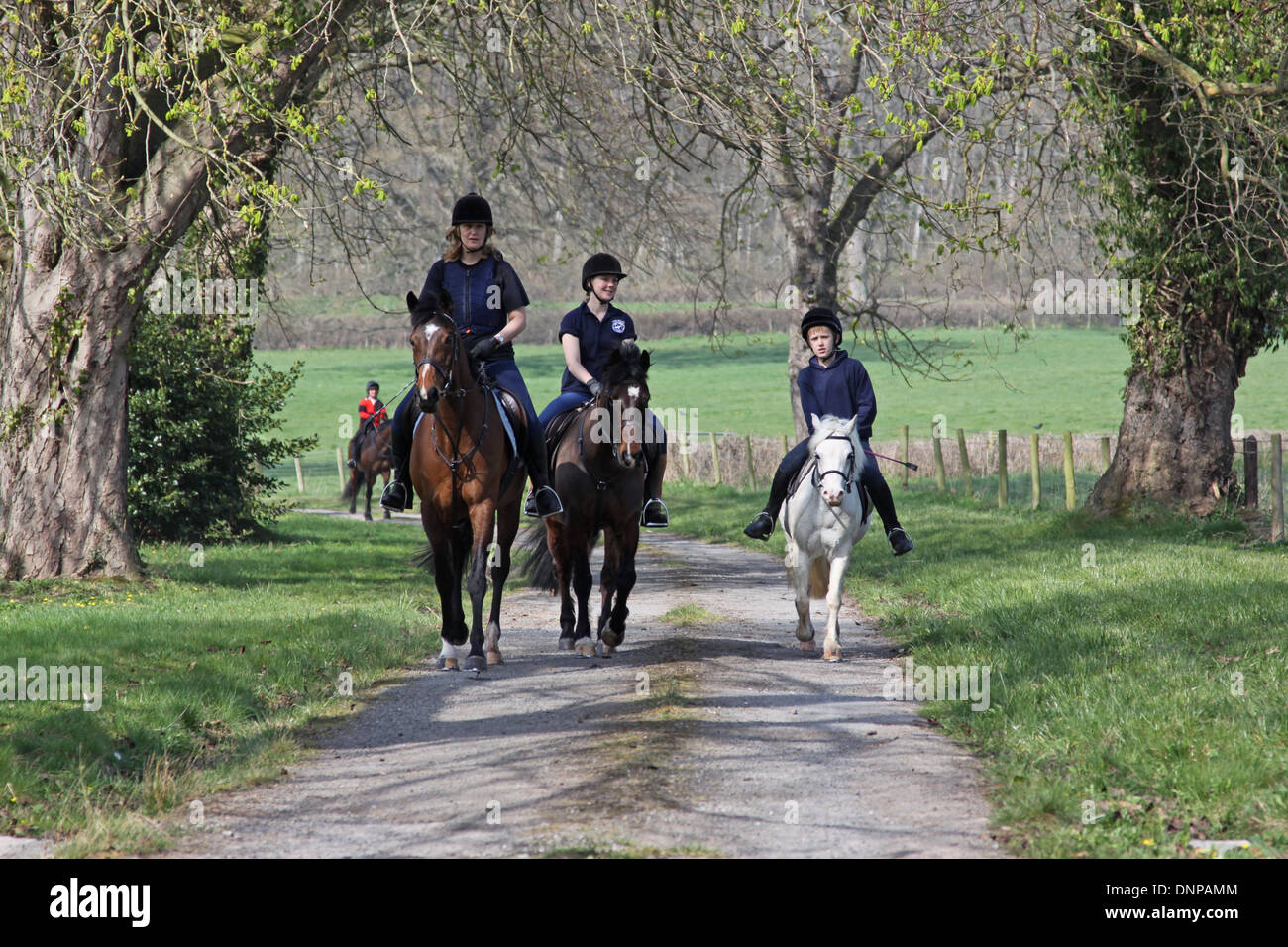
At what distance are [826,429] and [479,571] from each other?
289cm

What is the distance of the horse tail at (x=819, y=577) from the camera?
10.6 metres

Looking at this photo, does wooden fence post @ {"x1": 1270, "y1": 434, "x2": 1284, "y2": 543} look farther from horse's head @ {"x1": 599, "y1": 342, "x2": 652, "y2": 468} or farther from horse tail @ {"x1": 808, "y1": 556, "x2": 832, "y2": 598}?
horse's head @ {"x1": 599, "y1": 342, "x2": 652, "y2": 468}

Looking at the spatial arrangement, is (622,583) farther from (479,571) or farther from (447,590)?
(447,590)

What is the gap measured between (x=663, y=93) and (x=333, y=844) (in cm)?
1047

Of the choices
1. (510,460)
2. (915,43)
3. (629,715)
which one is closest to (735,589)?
(510,460)

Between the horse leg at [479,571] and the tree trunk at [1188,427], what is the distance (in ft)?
35.8

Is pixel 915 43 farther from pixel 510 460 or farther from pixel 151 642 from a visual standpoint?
pixel 151 642

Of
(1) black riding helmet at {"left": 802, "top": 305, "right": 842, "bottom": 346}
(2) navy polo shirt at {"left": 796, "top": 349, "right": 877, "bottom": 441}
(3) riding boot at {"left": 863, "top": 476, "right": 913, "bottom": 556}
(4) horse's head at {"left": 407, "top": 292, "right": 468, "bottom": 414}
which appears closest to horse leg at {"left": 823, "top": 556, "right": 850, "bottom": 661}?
(3) riding boot at {"left": 863, "top": 476, "right": 913, "bottom": 556}

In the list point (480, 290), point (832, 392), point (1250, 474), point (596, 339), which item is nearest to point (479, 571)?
point (480, 290)

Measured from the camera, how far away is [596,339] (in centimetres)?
1109

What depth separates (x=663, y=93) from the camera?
1409 cm
